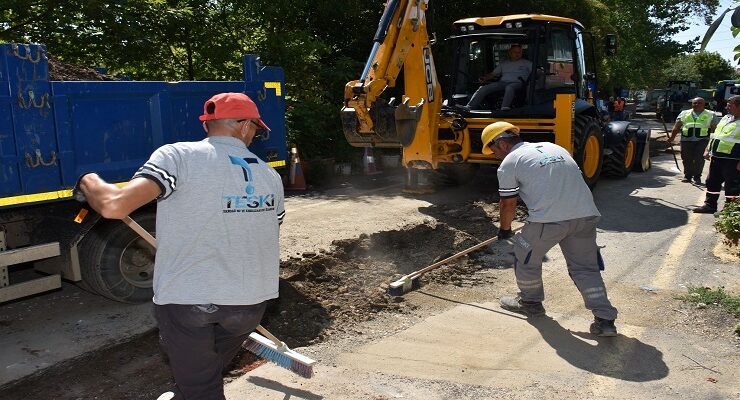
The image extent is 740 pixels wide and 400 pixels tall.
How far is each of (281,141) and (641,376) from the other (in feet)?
13.4

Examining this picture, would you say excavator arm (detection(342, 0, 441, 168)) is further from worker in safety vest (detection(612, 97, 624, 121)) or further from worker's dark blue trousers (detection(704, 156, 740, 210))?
worker in safety vest (detection(612, 97, 624, 121))

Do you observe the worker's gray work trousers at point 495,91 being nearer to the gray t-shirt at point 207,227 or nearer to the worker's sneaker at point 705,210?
the worker's sneaker at point 705,210

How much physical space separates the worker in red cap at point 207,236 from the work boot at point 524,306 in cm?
298

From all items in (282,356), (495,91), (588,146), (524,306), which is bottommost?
(524,306)

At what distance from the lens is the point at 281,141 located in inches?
256

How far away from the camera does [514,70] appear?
32.3 ft

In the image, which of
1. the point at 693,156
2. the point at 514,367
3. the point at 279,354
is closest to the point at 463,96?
the point at 693,156

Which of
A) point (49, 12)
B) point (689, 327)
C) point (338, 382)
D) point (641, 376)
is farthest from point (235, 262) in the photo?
point (49, 12)

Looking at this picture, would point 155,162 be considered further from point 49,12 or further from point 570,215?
point 49,12

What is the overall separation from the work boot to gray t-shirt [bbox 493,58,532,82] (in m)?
5.46

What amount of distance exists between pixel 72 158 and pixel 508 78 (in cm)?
705

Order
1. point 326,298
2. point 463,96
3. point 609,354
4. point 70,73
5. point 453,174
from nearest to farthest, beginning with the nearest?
point 609,354, point 326,298, point 70,73, point 463,96, point 453,174

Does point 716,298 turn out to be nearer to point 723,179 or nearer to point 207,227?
point 723,179

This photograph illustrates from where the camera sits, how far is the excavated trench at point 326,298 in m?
4.04
